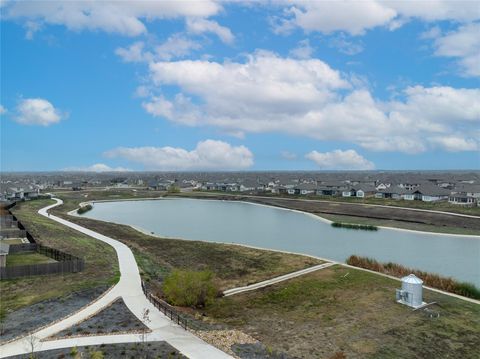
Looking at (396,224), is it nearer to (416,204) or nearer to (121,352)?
(416,204)

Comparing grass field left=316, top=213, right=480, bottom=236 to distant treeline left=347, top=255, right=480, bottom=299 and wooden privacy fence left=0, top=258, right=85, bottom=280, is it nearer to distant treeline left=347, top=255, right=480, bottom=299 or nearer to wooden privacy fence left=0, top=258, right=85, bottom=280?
distant treeline left=347, top=255, right=480, bottom=299

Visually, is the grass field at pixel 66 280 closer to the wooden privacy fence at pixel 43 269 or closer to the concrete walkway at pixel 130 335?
the wooden privacy fence at pixel 43 269

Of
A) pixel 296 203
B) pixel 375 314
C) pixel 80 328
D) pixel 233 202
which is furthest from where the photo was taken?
pixel 233 202

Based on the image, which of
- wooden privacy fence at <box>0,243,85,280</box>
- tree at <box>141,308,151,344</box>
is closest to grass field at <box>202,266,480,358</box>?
tree at <box>141,308,151,344</box>

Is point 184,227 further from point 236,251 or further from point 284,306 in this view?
point 284,306

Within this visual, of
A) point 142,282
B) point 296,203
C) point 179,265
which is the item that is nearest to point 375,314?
point 142,282

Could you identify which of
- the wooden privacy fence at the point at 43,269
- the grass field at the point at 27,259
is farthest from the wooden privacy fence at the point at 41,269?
the grass field at the point at 27,259

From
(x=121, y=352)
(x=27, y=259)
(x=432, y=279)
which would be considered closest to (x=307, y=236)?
(x=432, y=279)
